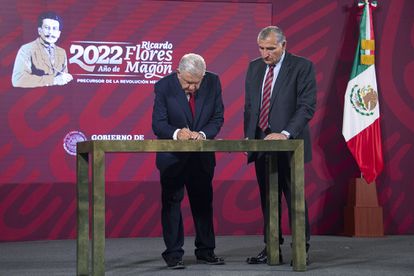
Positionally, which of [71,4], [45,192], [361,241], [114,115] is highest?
[71,4]

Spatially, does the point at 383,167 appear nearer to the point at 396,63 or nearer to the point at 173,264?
the point at 396,63

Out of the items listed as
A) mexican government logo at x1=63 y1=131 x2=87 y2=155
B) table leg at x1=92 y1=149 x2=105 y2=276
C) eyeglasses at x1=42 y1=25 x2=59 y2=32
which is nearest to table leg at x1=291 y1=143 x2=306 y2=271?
A: table leg at x1=92 y1=149 x2=105 y2=276

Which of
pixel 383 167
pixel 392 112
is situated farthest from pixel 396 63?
pixel 383 167

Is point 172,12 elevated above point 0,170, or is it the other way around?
point 172,12

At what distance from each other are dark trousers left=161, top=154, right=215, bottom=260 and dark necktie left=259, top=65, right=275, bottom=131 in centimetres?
42

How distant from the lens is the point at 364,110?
22.5 feet

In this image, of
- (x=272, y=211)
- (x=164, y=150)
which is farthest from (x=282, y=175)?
(x=164, y=150)

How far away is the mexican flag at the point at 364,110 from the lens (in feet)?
22.3

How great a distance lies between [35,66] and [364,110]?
2.70m

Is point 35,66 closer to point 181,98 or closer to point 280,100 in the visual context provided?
point 181,98

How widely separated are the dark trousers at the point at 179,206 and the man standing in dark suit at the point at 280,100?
0.30 m

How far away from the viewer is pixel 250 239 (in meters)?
6.52

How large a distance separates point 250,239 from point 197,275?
2.22 meters

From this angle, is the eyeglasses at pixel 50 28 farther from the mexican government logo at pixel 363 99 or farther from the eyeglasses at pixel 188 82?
the mexican government logo at pixel 363 99
